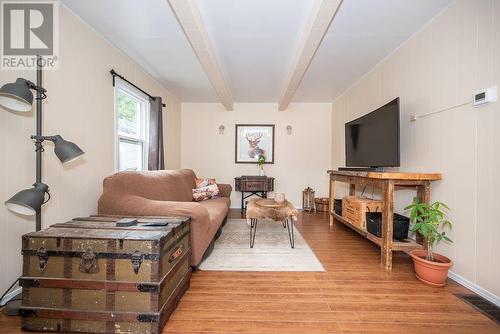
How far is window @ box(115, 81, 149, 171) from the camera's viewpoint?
2650mm

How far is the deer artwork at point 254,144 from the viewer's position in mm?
4625

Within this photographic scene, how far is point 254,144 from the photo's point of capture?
463cm

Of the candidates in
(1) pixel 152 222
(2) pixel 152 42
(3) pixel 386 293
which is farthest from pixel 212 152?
(3) pixel 386 293

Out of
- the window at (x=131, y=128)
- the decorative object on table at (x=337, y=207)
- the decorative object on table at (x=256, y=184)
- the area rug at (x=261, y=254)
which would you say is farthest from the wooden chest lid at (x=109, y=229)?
the decorative object on table at (x=256, y=184)

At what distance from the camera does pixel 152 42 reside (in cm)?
235

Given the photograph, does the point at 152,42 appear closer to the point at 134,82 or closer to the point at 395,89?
the point at 134,82

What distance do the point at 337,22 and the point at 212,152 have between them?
339cm

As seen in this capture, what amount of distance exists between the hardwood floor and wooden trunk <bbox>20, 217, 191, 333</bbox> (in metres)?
0.20

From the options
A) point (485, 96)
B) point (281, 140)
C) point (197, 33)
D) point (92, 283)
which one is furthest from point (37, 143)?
point (281, 140)

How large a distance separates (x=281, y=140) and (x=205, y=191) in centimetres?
225

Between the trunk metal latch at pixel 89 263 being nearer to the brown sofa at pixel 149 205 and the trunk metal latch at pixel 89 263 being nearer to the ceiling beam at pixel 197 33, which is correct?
the brown sofa at pixel 149 205

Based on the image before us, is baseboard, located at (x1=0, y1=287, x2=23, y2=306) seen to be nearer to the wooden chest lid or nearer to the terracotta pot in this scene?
the wooden chest lid

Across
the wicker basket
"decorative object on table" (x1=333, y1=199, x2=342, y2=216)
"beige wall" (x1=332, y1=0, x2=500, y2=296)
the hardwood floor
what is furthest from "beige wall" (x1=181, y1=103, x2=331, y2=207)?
the hardwood floor

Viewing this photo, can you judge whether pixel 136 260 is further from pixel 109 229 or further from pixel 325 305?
pixel 325 305
